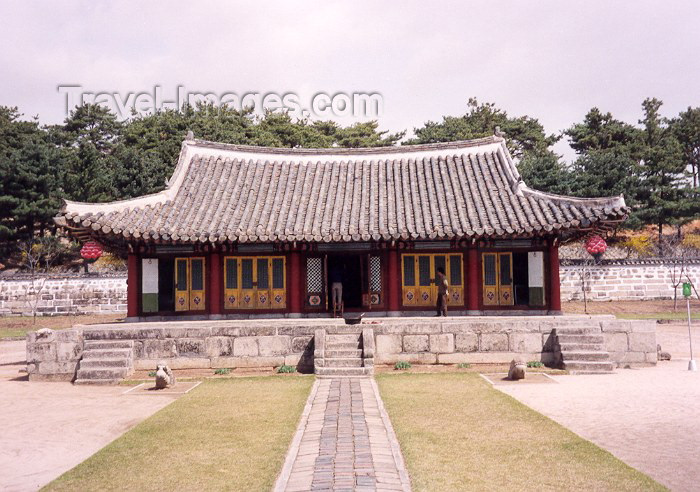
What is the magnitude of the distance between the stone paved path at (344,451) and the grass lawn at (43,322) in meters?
24.2

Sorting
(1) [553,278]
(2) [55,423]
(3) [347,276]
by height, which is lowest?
(2) [55,423]

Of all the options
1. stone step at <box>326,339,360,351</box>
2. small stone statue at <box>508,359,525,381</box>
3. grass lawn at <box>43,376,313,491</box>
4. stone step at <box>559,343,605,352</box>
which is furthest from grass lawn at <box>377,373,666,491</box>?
stone step at <box>559,343,605,352</box>

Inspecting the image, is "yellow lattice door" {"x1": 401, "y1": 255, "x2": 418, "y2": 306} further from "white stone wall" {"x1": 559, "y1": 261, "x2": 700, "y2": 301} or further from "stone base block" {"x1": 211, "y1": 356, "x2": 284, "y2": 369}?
"white stone wall" {"x1": 559, "y1": 261, "x2": 700, "y2": 301}

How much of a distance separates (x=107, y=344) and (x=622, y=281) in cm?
3226

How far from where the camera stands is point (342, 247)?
69.7 feet

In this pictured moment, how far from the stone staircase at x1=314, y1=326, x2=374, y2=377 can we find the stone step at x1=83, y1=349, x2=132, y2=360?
560 cm

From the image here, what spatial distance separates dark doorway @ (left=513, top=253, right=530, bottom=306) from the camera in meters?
20.9

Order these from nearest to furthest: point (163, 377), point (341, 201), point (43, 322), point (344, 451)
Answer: point (344, 451) < point (163, 377) < point (341, 201) < point (43, 322)

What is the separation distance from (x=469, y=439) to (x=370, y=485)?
3.05m

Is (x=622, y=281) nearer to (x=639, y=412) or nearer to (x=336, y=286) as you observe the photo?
(x=336, y=286)

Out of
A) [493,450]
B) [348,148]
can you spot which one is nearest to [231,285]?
[348,148]

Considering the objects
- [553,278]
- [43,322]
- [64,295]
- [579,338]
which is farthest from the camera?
[64,295]

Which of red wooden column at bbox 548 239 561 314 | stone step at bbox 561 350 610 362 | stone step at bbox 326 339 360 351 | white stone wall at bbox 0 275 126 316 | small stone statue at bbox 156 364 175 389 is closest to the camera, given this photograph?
small stone statue at bbox 156 364 175 389

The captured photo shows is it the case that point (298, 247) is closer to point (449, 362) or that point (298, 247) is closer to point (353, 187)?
point (353, 187)
